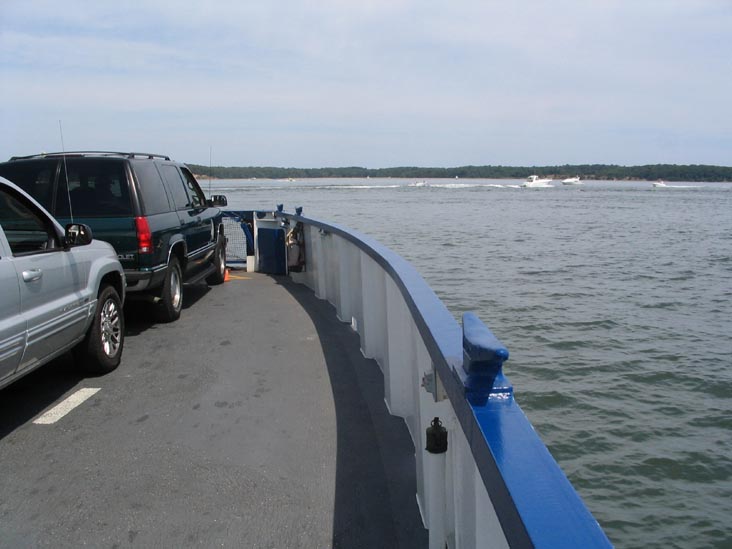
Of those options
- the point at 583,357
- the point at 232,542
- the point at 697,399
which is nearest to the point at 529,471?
the point at 232,542

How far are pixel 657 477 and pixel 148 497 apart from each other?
5731mm

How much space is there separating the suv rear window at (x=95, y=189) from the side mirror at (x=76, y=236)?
1.83 m

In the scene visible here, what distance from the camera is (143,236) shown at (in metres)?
7.13

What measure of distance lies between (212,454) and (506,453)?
2.90 m

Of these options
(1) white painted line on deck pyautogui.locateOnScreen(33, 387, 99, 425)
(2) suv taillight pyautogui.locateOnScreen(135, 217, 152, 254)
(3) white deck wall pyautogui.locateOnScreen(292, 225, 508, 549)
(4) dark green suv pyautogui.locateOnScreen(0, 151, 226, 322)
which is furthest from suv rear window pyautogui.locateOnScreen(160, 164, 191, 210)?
(1) white painted line on deck pyautogui.locateOnScreen(33, 387, 99, 425)

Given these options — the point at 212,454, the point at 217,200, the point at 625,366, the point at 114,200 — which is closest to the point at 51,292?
the point at 212,454

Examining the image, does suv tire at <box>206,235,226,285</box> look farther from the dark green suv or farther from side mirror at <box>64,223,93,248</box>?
side mirror at <box>64,223,93,248</box>

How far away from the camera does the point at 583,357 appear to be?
37.0 ft

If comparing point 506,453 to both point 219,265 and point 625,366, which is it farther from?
point 625,366

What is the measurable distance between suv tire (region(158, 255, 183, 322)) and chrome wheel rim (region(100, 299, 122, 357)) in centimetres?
159

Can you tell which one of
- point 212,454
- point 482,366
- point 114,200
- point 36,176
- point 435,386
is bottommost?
point 212,454

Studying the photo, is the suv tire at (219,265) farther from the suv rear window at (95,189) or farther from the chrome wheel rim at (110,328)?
the chrome wheel rim at (110,328)

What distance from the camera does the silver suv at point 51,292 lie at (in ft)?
14.0

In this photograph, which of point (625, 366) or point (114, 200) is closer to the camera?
point (114, 200)
